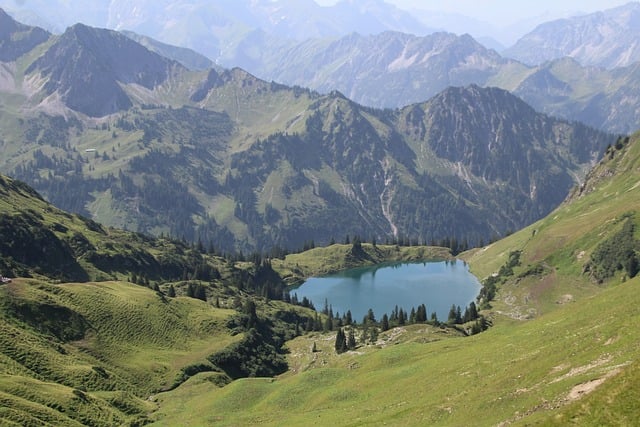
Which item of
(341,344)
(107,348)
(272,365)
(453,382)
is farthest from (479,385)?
(272,365)

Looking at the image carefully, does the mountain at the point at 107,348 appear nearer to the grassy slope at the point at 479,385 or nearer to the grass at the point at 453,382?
the grass at the point at 453,382

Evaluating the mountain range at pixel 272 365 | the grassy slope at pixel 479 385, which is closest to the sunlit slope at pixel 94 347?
the mountain range at pixel 272 365

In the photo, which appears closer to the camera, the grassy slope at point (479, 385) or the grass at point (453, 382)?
the grassy slope at point (479, 385)

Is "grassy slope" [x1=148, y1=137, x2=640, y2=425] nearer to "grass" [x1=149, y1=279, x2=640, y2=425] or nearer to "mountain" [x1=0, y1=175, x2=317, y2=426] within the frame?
"grass" [x1=149, y1=279, x2=640, y2=425]

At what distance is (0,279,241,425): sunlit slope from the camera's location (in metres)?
88.0

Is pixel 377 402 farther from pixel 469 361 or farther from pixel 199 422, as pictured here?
pixel 199 422

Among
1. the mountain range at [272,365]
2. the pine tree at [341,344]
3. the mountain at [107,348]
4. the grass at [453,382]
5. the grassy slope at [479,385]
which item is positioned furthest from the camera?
the pine tree at [341,344]

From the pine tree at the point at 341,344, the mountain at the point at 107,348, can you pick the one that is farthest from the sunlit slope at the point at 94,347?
the pine tree at the point at 341,344

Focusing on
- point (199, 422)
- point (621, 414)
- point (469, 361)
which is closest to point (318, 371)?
point (199, 422)

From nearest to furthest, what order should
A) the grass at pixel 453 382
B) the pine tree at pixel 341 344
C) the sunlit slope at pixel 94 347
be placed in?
the grass at pixel 453 382, the sunlit slope at pixel 94 347, the pine tree at pixel 341 344

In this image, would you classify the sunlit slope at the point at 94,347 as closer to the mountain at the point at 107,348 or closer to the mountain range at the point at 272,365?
the mountain at the point at 107,348

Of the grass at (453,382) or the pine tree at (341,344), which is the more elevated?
the pine tree at (341,344)

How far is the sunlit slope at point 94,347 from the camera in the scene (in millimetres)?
88000

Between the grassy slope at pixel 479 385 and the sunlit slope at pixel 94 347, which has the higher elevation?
the sunlit slope at pixel 94 347
